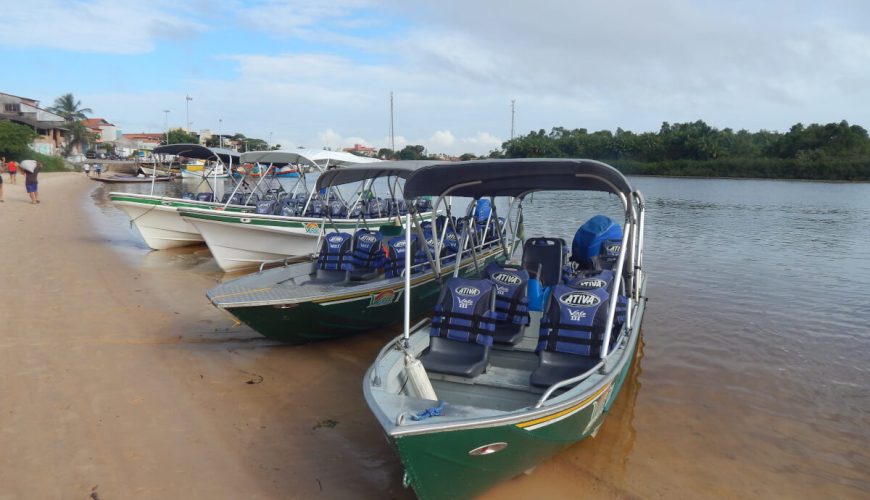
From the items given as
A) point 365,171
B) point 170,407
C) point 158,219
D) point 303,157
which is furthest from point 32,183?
point 170,407

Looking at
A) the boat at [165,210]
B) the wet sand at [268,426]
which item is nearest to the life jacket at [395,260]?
the wet sand at [268,426]

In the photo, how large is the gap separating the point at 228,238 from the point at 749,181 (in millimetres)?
58262

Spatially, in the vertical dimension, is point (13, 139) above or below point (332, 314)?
above

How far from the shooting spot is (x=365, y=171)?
9.88 meters

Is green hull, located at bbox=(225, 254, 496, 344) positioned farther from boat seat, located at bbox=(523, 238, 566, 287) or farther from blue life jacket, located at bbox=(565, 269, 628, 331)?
blue life jacket, located at bbox=(565, 269, 628, 331)

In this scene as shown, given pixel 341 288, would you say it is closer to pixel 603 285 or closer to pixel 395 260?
pixel 395 260

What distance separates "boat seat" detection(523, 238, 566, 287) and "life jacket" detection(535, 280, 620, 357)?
2536mm

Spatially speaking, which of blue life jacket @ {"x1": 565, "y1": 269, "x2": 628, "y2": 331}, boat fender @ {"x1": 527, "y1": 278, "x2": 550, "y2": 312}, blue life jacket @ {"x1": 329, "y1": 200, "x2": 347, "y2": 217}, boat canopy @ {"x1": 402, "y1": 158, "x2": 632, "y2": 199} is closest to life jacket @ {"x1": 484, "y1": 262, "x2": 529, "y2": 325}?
blue life jacket @ {"x1": 565, "y1": 269, "x2": 628, "y2": 331}

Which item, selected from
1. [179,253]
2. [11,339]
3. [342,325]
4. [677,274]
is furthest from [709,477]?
[179,253]

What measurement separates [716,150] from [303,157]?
60.5m

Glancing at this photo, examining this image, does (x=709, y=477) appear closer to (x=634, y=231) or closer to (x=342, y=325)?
(x=634, y=231)

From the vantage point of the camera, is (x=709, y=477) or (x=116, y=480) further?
(x=709, y=477)

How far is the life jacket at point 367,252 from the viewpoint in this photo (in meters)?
8.70

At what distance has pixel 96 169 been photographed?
5381cm
